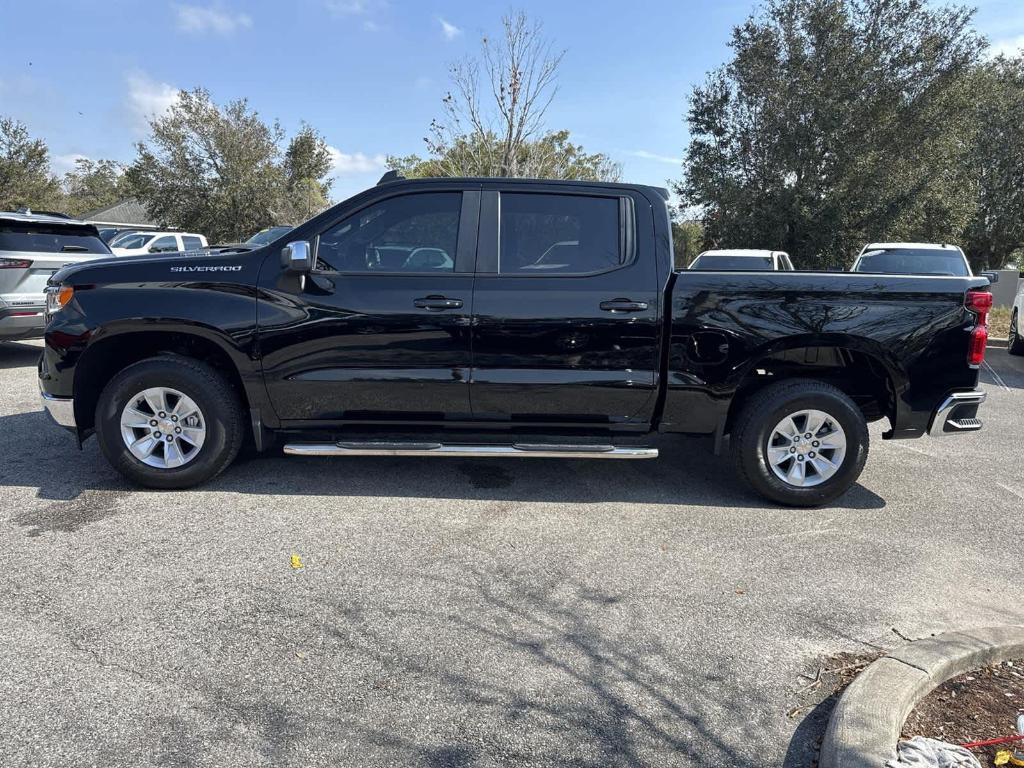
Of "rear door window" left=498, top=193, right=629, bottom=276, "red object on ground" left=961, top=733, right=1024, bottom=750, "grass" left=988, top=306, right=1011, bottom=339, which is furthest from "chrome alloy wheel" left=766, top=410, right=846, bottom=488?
"grass" left=988, top=306, right=1011, bottom=339

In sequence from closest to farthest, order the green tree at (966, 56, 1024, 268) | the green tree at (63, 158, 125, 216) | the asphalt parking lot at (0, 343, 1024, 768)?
the asphalt parking lot at (0, 343, 1024, 768)
the green tree at (966, 56, 1024, 268)
the green tree at (63, 158, 125, 216)

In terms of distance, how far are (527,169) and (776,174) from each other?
8.37 m

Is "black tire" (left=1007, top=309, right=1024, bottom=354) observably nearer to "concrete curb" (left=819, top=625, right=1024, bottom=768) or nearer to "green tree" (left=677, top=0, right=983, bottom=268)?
"green tree" (left=677, top=0, right=983, bottom=268)

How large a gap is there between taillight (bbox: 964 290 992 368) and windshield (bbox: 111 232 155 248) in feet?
64.7

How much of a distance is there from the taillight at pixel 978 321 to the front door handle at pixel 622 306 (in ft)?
6.62

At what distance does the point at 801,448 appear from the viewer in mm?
4559

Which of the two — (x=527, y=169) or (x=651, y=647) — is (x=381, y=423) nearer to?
(x=651, y=647)

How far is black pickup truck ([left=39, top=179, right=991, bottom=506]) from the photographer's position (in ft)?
14.3

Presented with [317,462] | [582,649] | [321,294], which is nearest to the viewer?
[582,649]

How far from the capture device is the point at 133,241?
1992 cm

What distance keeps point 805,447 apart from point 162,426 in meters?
4.17

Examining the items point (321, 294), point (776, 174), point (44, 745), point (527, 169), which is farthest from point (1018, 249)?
point (44, 745)

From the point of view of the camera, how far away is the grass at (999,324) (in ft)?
50.7

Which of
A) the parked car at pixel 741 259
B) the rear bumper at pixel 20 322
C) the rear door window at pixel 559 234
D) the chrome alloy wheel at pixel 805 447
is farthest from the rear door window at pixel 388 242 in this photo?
the parked car at pixel 741 259
